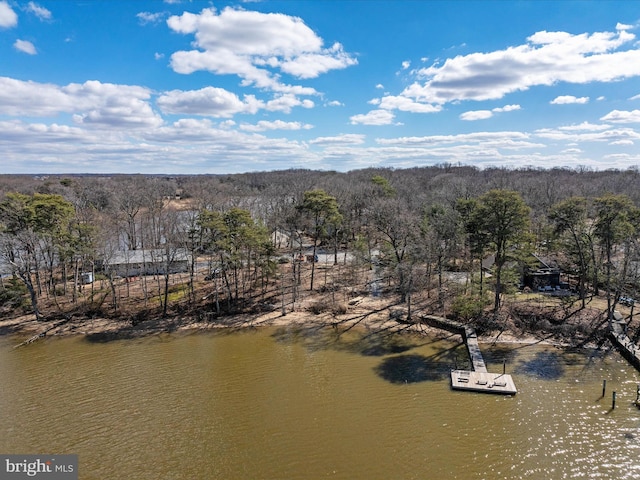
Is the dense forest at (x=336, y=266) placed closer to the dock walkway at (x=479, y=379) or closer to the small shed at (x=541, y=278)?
the small shed at (x=541, y=278)

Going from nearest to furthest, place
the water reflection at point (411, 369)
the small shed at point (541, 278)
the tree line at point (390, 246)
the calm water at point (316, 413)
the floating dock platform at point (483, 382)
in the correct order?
the calm water at point (316, 413) < the floating dock platform at point (483, 382) < the water reflection at point (411, 369) < the tree line at point (390, 246) < the small shed at point (541, 278)

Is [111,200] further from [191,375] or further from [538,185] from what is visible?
[538,185]

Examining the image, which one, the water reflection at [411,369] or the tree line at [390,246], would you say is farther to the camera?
the tree line at [390,246]

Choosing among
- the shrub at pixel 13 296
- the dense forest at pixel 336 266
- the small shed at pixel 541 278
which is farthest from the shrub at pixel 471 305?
the shrub at pixel 13 296

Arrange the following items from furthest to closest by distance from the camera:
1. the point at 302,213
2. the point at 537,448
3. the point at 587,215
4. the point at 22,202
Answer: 1. the point at 302,213
2. the point at 22,202
3. the point at 587,215
4. the point at 537,448

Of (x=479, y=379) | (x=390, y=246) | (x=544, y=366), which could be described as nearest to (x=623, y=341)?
(x=544, y=366)


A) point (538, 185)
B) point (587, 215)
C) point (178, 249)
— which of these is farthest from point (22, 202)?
point (538, 185)

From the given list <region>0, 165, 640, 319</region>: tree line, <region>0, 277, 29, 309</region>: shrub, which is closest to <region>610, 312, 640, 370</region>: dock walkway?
<region>0, 165, 640, 319</region>: tree line

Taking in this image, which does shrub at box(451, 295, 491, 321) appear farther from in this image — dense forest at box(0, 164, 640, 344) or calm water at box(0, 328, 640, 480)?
calm water at box(0, 328, 640, 480)
